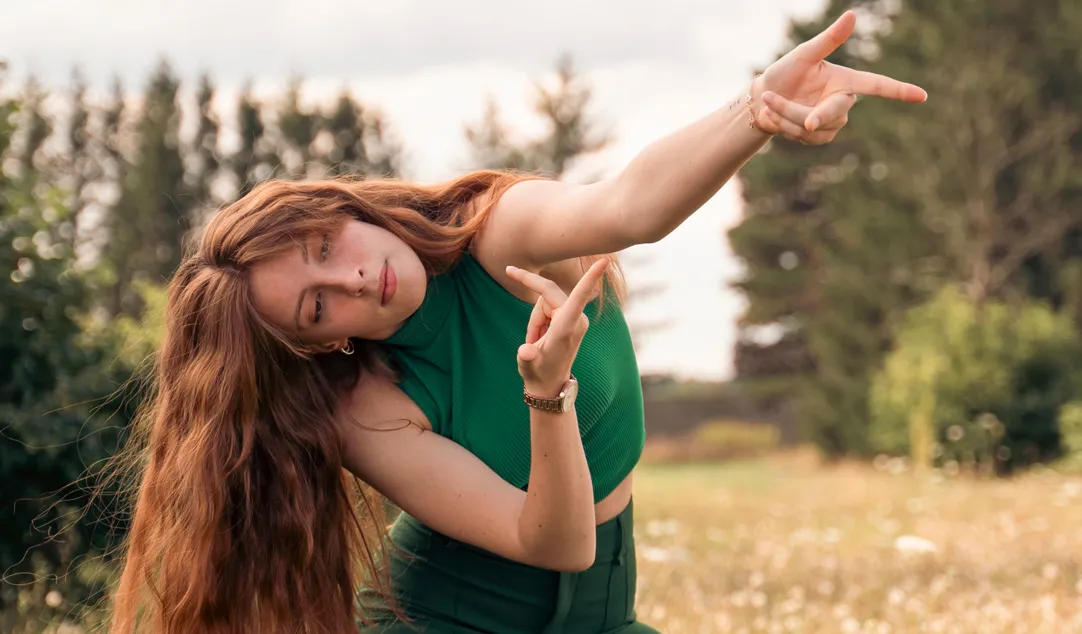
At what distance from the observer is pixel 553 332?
2139mm

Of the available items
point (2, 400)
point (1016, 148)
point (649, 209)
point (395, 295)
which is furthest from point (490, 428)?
point (1016, 148)

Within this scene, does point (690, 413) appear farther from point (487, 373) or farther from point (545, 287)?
point (545, 287)

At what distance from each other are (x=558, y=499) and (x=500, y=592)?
0.51 m

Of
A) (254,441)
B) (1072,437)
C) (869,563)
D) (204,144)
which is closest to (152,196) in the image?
(204,144)

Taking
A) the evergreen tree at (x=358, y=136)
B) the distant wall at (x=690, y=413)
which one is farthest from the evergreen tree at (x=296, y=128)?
the distant wall at (x=690, y=413)

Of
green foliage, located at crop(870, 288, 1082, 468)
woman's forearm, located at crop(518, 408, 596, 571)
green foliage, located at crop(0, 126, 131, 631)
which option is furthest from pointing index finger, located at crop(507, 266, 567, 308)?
green foliage, located at crop(870, 288, 1082, 468)

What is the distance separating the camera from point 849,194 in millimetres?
24250

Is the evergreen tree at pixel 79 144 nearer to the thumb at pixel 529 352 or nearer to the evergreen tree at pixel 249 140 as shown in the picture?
the evergreen tree at pixel 249 140

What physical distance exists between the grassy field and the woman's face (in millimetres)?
2591

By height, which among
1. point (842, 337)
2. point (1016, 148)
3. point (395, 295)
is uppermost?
point (395, 295)

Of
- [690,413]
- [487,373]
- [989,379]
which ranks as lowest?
[690,413]

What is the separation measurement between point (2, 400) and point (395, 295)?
2363 mm

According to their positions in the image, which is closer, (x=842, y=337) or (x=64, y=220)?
(x=64, y=220)

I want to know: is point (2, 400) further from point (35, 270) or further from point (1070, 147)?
point (1070, 147)
